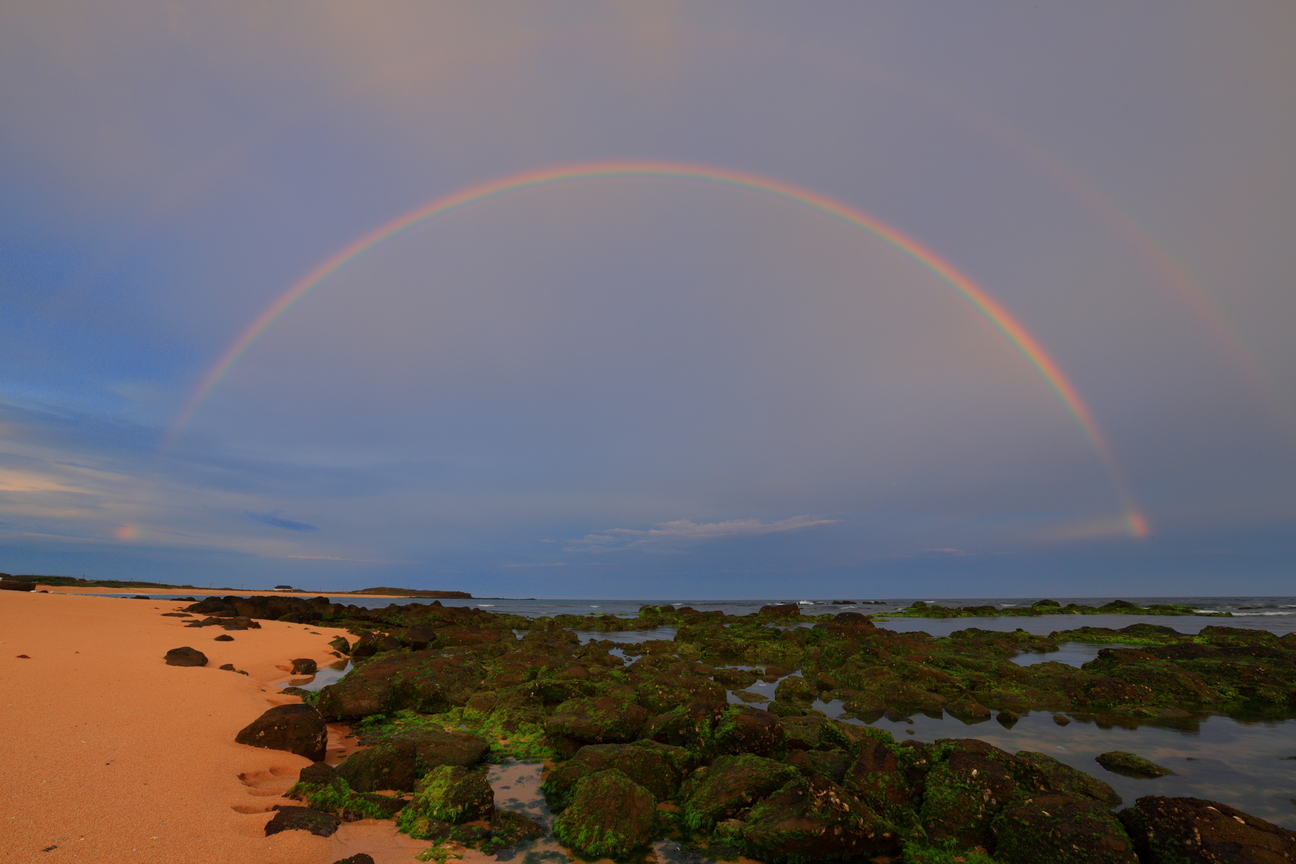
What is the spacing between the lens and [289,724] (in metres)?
9.23

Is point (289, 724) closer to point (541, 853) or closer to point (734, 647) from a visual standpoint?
point (541, 853)

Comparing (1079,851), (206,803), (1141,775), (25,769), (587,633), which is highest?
(25,769)

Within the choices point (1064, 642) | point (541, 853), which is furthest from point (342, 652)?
point (1064, 642)

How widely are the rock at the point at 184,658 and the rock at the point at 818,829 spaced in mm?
15161

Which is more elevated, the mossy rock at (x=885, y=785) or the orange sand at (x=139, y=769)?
the orange sand at (x=139, y=769)

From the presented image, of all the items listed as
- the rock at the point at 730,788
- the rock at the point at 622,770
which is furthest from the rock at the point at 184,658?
the rock at the point at 730,788

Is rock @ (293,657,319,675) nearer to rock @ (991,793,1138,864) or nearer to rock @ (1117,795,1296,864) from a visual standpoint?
rock @ (991,793,1138,864)

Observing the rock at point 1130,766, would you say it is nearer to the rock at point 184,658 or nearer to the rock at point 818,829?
the rock at point 818,829

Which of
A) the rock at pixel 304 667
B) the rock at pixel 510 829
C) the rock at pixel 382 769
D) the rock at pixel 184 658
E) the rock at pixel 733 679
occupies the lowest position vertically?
the rock at pixel 733 679

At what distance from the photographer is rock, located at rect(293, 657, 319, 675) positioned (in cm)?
1819

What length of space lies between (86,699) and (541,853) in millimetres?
8827

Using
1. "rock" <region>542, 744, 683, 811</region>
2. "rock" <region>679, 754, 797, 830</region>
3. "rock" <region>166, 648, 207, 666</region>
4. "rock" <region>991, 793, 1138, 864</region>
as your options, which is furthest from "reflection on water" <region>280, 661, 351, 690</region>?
"rock" <region>991, 793, 1138, 864</region>

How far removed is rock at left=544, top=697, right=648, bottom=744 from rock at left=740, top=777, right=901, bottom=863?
3.89 m

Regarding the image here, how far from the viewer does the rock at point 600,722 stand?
10.6 metres
